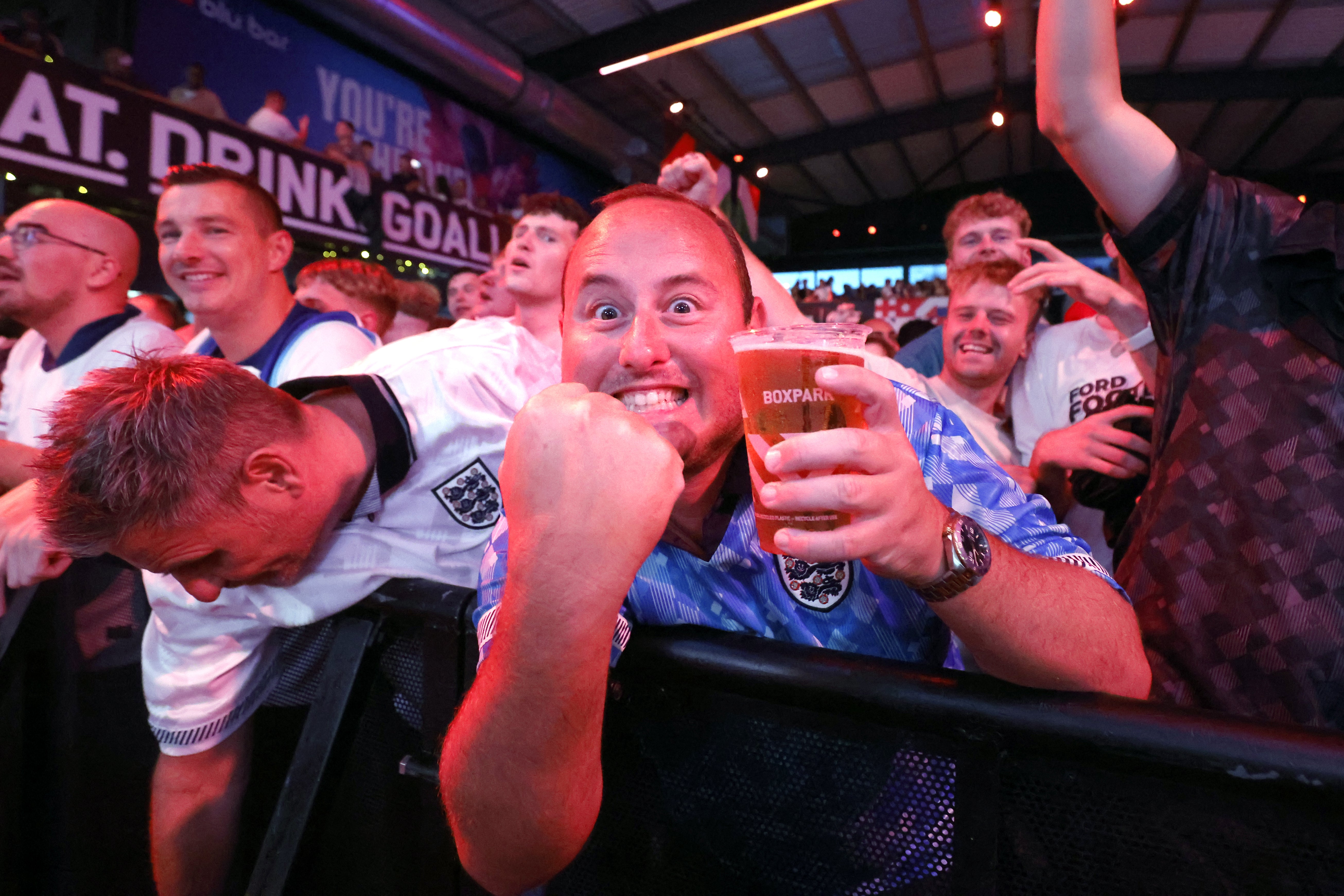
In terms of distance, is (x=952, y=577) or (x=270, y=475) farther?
(x=270, y=475)

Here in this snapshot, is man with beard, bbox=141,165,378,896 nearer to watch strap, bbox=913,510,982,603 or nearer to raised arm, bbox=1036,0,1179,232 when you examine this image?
watch strap, bbox=913,510,982,603

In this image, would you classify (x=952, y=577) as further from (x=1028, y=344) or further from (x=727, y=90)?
(x=727, y=90)

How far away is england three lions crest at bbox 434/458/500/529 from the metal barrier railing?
0.61 metres

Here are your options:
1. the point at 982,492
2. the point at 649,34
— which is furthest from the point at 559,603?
the point at 649,34

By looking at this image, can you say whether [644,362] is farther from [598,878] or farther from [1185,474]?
[1185,474]

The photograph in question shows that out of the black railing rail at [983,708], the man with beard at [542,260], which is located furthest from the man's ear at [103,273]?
the black railing rail at [983,708]

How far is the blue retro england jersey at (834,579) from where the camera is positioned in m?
0.99

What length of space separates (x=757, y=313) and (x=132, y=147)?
5314mm

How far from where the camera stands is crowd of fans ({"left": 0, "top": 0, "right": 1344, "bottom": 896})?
2.49 feet

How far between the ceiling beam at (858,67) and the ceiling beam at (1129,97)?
42cm

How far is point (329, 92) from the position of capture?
23.7 feet

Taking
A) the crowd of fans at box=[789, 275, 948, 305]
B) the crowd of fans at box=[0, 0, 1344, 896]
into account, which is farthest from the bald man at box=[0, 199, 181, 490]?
the crowd of fans at box=[789, 275, 948, 305]

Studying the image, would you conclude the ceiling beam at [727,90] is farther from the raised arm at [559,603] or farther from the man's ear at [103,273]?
the raised arm at [559,603]

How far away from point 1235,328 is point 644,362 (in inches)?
42.5
